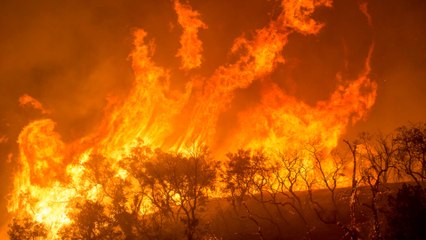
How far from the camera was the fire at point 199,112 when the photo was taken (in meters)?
55.4

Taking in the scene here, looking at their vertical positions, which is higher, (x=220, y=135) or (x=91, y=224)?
(x=220, y=135)

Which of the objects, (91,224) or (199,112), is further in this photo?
(199,112)

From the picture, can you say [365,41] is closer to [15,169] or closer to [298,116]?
[298,116]

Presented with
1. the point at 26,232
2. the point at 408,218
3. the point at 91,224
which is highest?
the point at 26,232

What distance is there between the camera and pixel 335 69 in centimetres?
6531

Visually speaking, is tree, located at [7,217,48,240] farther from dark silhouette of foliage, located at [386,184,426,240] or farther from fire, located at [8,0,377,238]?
dark silhouette of foliage, located at [386,184,426,240]

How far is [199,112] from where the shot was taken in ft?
198

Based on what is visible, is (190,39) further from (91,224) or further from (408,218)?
(408,218)

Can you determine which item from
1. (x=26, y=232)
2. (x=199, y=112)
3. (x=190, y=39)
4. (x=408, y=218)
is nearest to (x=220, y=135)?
(x=199, y=112)

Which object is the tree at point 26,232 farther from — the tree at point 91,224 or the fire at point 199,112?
the fire at point 199,112

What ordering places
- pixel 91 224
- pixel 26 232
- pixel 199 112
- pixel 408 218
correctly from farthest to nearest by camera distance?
1. pixel 199 112
2. pixel 26 232
3. pixel 91 224
4. pixel 408 218

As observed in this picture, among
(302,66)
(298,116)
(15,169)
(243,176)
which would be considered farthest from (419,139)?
(15,169)

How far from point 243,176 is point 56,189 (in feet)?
78.6

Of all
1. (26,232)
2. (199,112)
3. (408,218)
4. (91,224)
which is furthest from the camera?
(199,112)
